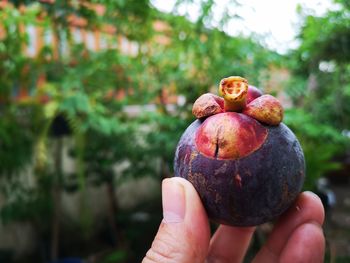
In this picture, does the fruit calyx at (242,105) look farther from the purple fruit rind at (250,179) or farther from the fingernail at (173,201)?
the fingernail at (173,201)

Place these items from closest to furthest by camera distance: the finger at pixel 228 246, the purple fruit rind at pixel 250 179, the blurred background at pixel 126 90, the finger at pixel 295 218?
the purple fruit rind at pixel 250 179
the finger at pixel 295 218
the finger at pixel 228 246
the blurred background at pixel 126 90

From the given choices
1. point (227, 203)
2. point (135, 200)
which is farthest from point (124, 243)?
point (227, 203)

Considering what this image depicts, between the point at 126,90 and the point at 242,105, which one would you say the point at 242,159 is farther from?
the point at 126,90

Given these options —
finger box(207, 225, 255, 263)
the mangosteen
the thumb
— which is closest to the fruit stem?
the mangosteen

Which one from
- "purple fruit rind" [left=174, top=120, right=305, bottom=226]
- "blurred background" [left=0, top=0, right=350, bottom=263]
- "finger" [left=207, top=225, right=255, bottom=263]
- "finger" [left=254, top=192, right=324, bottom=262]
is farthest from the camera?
"blurred background" [left=0, top=0, right=350, bottom=263]

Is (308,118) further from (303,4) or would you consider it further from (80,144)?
(80,144)

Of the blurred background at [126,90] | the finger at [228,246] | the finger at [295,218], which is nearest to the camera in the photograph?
the finger at [295,218]

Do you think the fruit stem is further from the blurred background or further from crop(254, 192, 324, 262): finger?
the blurred background

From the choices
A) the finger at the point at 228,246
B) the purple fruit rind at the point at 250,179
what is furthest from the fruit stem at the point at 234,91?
the finger at the point at 228,246
